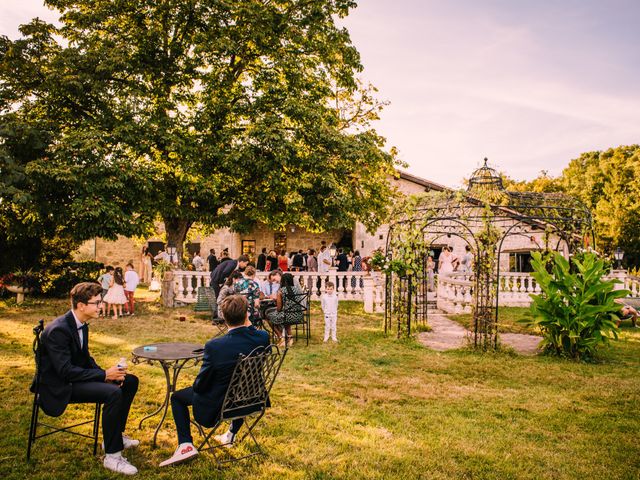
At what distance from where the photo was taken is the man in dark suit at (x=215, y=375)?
396cm

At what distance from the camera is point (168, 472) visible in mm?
4023

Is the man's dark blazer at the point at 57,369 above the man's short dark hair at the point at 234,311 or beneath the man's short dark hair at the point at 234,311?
beneath

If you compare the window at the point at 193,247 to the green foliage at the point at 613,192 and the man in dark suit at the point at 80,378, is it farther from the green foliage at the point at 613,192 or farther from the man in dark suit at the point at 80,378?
the man in dark suit at the point at 80,378

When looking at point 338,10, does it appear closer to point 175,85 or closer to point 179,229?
point 175,85

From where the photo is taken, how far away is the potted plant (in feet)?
49.3

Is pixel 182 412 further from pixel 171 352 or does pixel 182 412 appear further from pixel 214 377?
pixel 171 352

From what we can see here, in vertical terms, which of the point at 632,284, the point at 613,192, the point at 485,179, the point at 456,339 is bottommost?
the point at 456,339

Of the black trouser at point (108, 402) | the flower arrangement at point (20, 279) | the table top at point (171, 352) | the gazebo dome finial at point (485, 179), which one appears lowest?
the black trouser at point (108, 402)

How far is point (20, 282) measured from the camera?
15.1 metres

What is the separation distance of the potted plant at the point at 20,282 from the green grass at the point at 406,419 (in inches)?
266

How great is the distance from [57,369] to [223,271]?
7.31m

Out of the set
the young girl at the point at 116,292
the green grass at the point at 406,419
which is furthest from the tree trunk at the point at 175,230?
the green grass at the point at 406,419

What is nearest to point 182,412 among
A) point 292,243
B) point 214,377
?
point 214,377

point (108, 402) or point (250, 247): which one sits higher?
point (250, 247)
